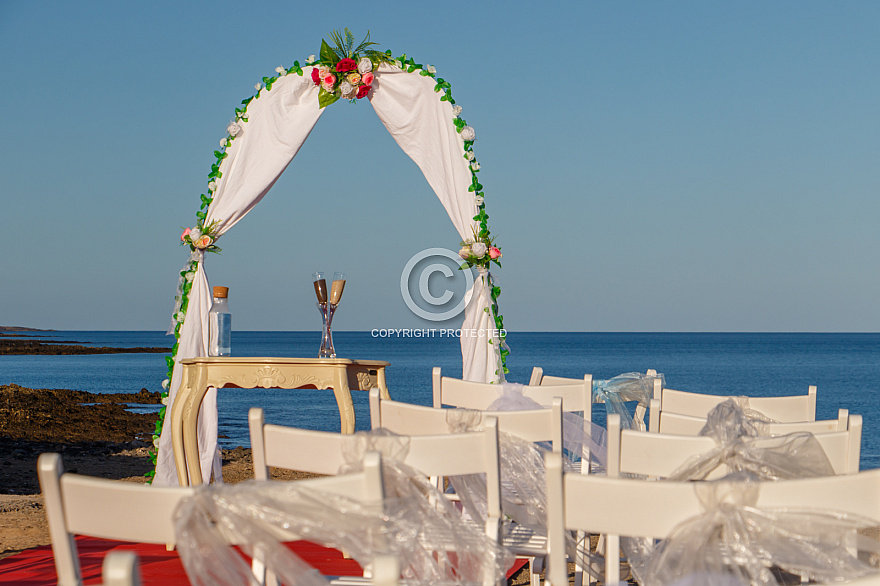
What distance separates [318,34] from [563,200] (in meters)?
20.0

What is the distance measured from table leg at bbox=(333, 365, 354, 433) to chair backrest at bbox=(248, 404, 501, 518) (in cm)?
179

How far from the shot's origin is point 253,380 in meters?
3.69

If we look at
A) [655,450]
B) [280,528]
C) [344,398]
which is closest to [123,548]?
[344,398]

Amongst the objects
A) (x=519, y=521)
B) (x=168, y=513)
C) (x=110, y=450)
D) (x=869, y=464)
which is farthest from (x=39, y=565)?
(x=869, y=464)

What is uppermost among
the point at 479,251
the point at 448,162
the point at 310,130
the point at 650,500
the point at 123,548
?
the point at 310,130

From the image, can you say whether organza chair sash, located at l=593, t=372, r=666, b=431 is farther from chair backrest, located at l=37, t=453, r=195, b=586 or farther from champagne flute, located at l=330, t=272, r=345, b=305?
chair backrest, located at l=37, t=453, r=195, b=586

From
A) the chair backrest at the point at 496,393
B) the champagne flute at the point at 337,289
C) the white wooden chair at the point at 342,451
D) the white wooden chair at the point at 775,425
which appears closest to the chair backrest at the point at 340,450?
the white wooden chair at the point at 342,451

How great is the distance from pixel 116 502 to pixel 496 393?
189cm

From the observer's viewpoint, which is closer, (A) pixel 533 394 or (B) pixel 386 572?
(B) pixel 386 572

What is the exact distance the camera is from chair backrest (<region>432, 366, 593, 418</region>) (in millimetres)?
2973

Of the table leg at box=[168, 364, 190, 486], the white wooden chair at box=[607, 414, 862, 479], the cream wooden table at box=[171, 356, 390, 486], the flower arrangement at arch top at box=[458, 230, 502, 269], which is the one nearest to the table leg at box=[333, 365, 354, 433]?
the cream wooden table at box=[171, 356, 390, 486]

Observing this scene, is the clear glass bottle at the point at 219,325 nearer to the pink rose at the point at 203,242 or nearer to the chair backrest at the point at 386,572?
the pink rose at the point at 203,242

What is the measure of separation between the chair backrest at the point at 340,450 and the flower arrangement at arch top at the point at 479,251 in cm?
268

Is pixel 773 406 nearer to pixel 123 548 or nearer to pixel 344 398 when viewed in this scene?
pixel 344 398
